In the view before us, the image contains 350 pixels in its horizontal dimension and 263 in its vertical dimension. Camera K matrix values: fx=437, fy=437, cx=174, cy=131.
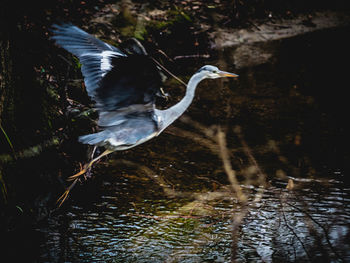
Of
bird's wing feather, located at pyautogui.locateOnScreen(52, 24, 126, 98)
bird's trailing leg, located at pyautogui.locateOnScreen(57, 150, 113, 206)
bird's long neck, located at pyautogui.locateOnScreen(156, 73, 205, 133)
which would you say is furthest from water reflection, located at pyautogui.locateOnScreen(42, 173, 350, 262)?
bird's wing feather, located at pyautogui.locateOnScreen(52, 24, 126, 98)

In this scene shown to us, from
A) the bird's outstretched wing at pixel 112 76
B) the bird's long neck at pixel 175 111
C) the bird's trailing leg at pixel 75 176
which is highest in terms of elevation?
the bird's outstretched wing at pixel 112 76

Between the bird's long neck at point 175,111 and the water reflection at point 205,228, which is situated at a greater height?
the bird's long neck at point 175,111

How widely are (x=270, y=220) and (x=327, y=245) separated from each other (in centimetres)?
51

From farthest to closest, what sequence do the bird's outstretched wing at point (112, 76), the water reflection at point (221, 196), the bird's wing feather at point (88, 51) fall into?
the bird's wing feather at point (88, 51) → the water reflection at point (221, 196) → the bird's outstretched wing at point (112, 76)

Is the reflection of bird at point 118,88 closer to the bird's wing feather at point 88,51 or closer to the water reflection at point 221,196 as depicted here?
the bird's wing feather at point 88,51

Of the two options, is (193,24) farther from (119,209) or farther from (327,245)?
(327,245)

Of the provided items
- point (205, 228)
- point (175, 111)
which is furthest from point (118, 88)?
point (205, 228)

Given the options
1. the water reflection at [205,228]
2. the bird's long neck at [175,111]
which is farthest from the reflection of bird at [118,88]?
the water reflection at [205,228]

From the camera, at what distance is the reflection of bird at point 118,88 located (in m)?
3.07

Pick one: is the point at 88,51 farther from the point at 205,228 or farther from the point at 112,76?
the point at 205,228

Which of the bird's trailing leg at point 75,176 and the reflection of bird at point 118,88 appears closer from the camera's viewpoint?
the reflection of bird at point 118,88

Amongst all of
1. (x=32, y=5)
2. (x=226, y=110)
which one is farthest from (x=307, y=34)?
(x=32, y=5)

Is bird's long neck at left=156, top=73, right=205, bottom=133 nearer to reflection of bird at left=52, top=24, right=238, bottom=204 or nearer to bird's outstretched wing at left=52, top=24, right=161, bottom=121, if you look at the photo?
reflection of bird at left=52, top=24, right=238, bottom=204

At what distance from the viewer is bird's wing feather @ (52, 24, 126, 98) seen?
3.32 m
